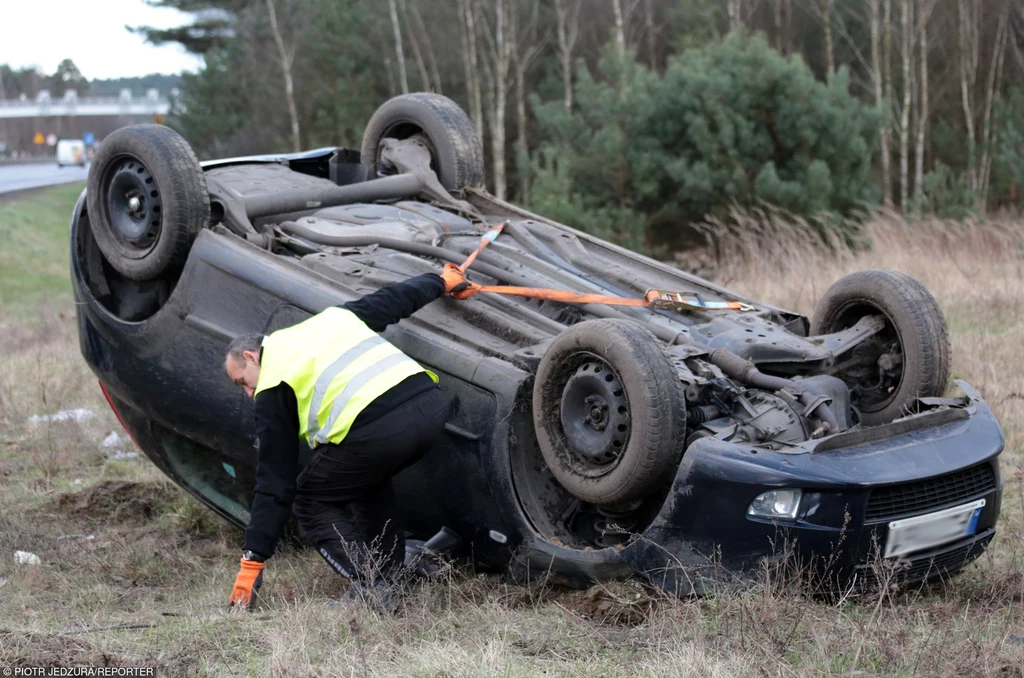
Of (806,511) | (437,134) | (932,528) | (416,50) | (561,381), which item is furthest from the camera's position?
(416,50)

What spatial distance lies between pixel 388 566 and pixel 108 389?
78.2 inches

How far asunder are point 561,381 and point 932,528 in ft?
4.23

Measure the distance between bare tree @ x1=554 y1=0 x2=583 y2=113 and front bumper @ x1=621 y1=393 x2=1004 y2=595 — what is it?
64.9 ft

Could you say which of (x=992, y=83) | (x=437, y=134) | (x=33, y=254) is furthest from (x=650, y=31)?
(x=437, y=134)

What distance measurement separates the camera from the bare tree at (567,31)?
78.8 ft

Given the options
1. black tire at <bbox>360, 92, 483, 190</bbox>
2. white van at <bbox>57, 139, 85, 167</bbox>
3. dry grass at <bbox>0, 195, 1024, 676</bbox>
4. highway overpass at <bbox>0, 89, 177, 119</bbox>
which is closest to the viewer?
dry grass at <bbox>0, 195, 1024, 676</bbox>

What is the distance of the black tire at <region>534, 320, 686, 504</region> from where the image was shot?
343 centimetres

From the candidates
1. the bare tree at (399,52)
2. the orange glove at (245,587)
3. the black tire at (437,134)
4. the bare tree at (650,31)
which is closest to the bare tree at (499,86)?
the bare tree at (399,52)

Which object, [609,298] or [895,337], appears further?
[609,298]

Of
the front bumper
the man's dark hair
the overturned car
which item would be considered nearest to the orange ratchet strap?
the overturned car

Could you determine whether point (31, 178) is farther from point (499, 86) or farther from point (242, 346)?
point (242, 346)

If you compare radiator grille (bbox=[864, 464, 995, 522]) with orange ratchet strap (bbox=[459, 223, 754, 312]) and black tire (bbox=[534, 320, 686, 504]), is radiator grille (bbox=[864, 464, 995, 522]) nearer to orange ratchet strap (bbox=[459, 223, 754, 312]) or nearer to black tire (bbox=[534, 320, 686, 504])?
black tire (bbox=[534, 320, 686, 504])

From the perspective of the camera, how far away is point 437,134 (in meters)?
5.89

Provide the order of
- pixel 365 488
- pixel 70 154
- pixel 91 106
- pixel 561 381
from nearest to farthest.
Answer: pixel 561 381
pixel 365 488
pixel 70 154
pixel 91 106
